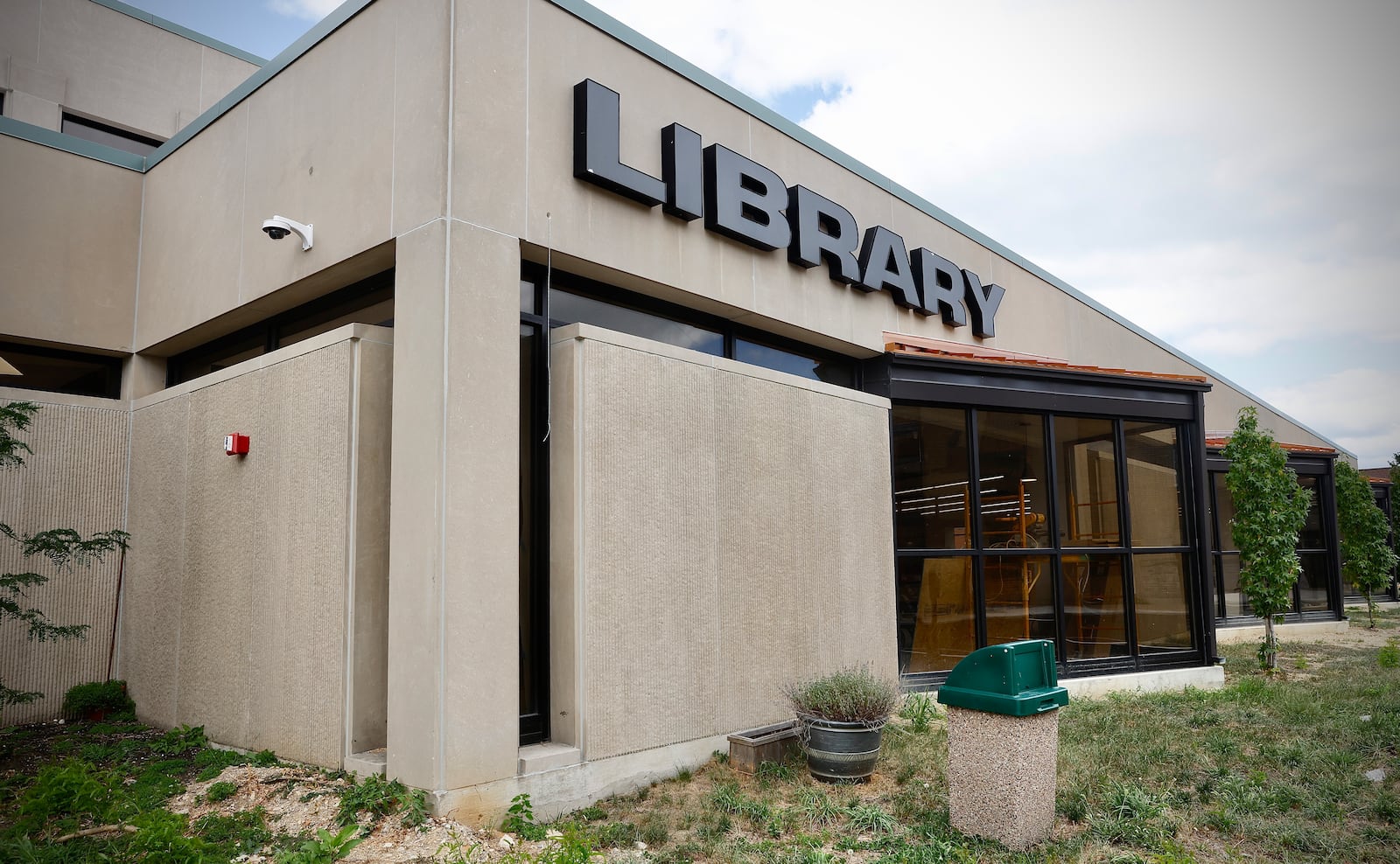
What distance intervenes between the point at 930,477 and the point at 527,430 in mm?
4979

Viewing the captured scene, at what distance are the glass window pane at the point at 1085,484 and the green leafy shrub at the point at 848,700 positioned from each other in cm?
463

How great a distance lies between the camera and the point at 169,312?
26.8 feet

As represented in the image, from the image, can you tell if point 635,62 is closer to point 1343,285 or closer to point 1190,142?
point 1190,142

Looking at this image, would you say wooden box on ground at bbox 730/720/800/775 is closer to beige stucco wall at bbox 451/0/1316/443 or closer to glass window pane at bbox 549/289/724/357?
glass window pane at bbox 549/289/724/357

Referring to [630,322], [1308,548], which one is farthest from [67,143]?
[1308,548]

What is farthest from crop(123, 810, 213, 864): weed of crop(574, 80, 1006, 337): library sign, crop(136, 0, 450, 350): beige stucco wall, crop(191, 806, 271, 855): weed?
crop(574, 80, 1006, 337): library sign

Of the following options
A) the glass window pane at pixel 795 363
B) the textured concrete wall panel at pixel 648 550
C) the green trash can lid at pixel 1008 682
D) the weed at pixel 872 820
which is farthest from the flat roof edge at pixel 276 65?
the weed at pixel 872 820

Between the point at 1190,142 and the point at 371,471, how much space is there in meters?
16.5

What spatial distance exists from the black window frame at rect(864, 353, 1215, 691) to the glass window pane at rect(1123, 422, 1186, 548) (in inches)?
3.5

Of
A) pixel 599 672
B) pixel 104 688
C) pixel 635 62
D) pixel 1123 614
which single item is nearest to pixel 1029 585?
pixel 1123 614

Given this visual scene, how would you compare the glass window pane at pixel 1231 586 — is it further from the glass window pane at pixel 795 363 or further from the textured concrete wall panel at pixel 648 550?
the textured concrete wall panel at pixel 648 550

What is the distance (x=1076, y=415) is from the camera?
33.8 feet

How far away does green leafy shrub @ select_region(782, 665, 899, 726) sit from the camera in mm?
6223

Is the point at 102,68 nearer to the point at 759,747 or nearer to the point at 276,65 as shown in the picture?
the point at 276,65
